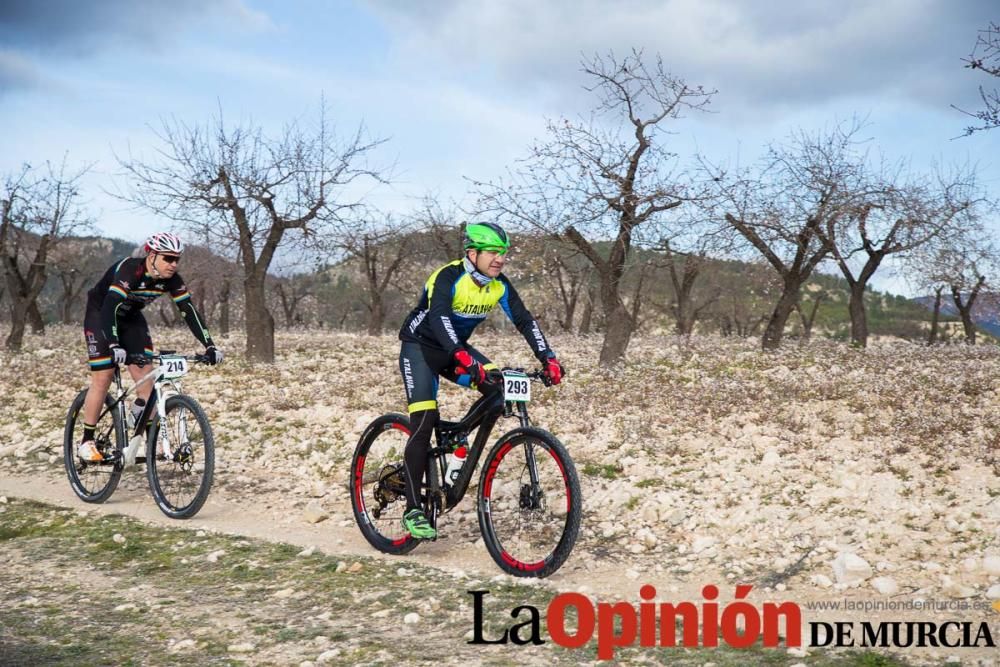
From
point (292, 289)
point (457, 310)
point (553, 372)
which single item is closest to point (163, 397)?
point (457, 310)

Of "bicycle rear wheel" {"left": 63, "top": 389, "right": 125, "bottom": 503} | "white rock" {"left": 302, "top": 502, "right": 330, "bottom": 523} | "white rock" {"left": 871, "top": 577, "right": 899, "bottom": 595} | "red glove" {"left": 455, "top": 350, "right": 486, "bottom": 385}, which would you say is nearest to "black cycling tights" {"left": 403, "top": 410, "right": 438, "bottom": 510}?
"red glove" {"left": 455, "top": 350, "right": 486, "bottom": 385}

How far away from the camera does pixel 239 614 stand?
202 inches

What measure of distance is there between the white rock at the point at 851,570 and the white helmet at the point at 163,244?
674cm

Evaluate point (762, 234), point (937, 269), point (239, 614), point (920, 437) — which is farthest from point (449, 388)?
point (937, 269)

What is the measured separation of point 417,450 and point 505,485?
0.88m

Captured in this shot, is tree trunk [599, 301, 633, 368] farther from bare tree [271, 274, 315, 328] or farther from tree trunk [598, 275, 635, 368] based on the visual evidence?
bare tree [271, 274, 315, 328]

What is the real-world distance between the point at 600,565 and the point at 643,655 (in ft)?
6.22

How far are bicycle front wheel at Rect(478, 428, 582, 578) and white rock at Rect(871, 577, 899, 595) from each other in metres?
2.14

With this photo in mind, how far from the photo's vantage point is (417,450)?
6559 mm

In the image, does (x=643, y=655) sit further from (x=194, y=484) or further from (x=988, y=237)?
(x=988, y=237)

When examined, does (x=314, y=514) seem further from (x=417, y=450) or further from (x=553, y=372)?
(x=553, y=372)

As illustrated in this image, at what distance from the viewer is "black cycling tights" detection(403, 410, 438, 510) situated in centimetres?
655

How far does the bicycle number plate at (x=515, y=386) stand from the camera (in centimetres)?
596

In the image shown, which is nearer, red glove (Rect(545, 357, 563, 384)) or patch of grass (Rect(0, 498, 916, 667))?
patch of grass (Rect(0, 498, 916, 667))
